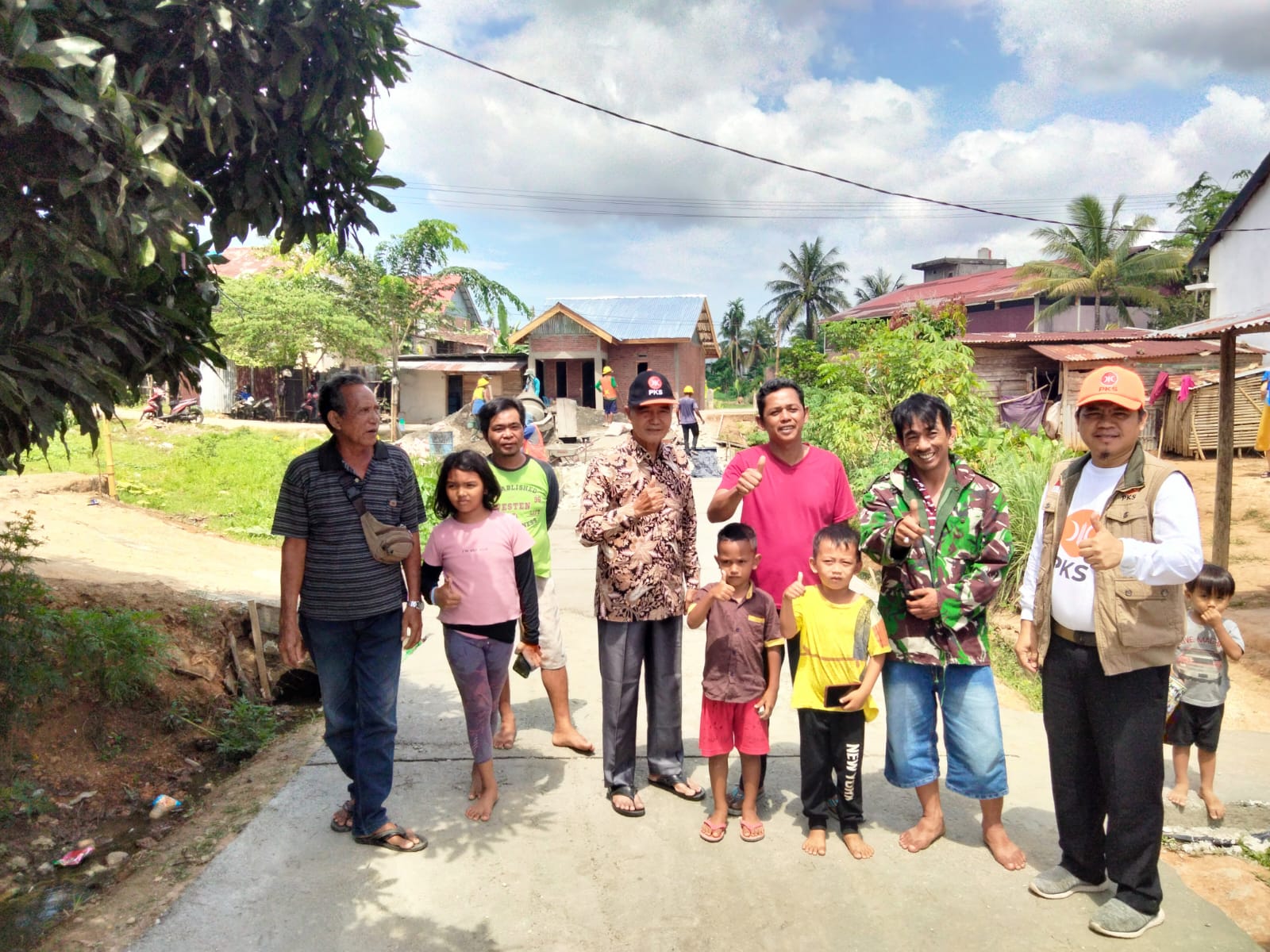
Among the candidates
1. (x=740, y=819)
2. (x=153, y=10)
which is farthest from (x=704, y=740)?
(x=153, y=10)

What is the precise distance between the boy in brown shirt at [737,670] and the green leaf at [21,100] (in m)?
2.44

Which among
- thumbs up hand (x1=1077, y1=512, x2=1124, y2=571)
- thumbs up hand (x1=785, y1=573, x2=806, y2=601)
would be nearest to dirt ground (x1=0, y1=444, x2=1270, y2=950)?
thumbs up hand (x1=1077, y1=512, x2=1124, y2=571)

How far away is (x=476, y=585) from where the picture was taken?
12.0 ft

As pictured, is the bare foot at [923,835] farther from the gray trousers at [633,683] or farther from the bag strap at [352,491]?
the bag strap at [352,491]

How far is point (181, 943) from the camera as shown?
9.07 feet

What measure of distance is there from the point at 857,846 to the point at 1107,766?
94cm

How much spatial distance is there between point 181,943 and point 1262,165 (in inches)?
853

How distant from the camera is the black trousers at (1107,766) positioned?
281 cm

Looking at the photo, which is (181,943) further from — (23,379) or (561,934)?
(23,379)

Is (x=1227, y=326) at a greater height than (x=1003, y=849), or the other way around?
(x=1227, y=326)

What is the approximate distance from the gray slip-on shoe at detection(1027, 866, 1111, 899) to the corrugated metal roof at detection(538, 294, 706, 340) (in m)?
25.8

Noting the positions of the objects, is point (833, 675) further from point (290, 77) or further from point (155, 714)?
point (155, 714)

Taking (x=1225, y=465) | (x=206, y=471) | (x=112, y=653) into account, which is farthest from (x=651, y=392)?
(x=206, y=471)

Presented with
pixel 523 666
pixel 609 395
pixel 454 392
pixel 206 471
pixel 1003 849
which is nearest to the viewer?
pixel 1003 849
